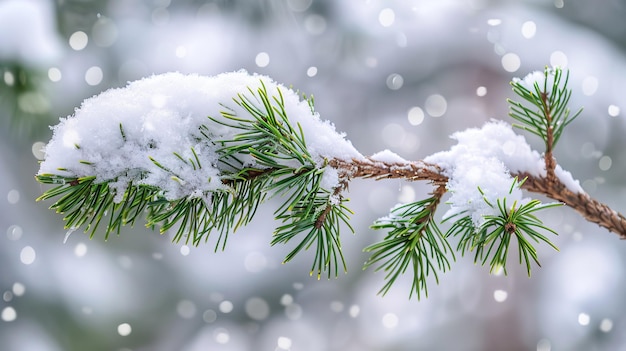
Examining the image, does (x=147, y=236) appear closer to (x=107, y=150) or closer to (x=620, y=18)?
(x=107, y=150)

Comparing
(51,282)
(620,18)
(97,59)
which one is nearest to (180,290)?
(51,282)

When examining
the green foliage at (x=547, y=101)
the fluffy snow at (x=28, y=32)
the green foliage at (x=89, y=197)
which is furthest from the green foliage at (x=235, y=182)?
the fluffy snow at (x=28, y=32)

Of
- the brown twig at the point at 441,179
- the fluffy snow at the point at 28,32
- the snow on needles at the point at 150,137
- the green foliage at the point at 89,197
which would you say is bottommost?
the green foliage at the point at 89,197

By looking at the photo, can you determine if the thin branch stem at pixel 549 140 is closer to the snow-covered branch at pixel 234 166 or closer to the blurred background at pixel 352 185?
the snow-covered branch at pixel 234 166

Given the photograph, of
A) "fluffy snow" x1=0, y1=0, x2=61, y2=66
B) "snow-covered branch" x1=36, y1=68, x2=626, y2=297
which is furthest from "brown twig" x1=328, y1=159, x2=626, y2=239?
"fluffy snow" x1=0, y1=0, x2=61, y2=66

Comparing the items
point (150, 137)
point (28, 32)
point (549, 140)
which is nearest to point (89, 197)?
point (150, 137)
